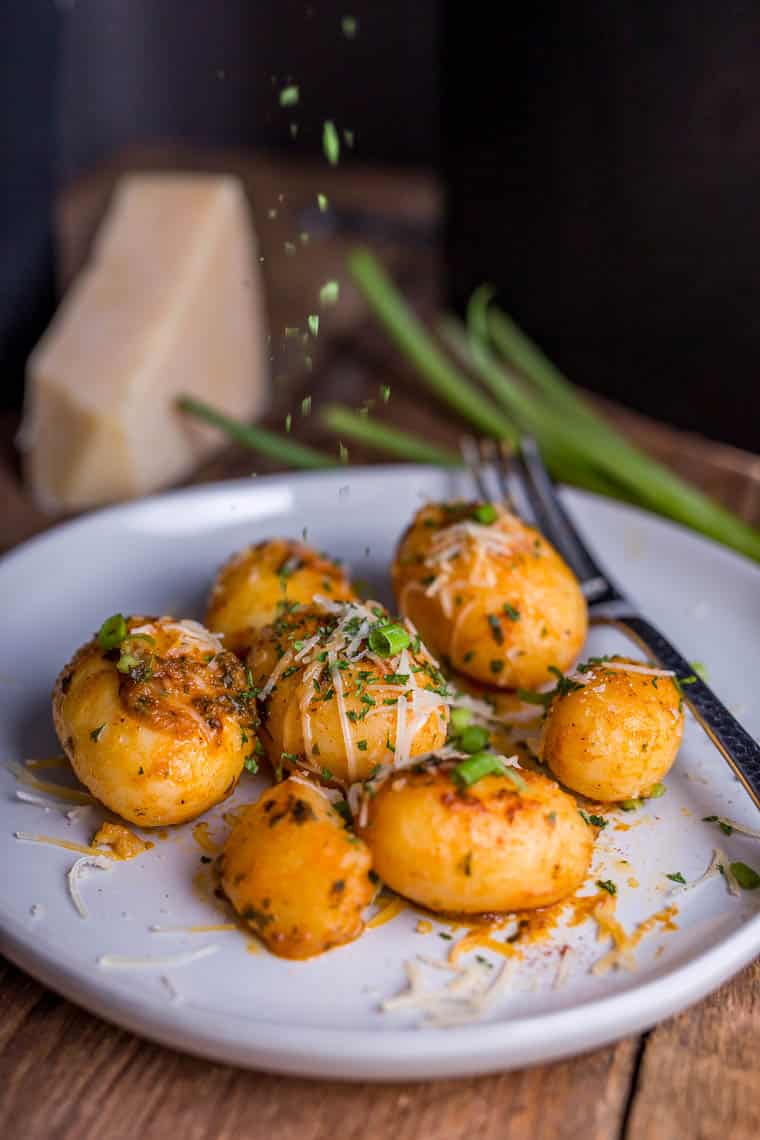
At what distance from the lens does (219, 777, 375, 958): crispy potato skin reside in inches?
50.9

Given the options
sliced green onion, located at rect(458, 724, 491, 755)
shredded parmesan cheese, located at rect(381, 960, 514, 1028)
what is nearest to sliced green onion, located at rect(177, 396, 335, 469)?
sliced green onion, located at rect(458, 724, 491, 755)

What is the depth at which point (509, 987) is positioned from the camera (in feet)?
4.18

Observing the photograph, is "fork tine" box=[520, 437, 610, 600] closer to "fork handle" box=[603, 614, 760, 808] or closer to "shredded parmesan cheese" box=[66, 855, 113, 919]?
"fork handle" box=[603, 614, 760, 808]

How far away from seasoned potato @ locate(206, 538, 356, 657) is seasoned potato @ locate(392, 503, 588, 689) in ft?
0.45

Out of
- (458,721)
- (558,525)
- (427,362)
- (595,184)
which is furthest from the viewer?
(595,184)

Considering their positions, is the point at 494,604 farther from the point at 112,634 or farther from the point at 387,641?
the point at 112,634

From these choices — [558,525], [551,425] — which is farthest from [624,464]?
[558,525]

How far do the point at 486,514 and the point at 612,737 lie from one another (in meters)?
0.48

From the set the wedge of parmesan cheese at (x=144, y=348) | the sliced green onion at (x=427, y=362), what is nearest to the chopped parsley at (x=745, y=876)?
the sliced green onion at (x=427, y=362)

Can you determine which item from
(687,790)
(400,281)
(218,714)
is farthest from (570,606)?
(400,281)

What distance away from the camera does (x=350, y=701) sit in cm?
150

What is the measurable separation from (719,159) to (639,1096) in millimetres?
2217

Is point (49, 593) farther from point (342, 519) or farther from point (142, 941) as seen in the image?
point (142, 941)

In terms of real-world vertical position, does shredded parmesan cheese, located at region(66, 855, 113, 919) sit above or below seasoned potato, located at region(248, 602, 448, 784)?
A: below
